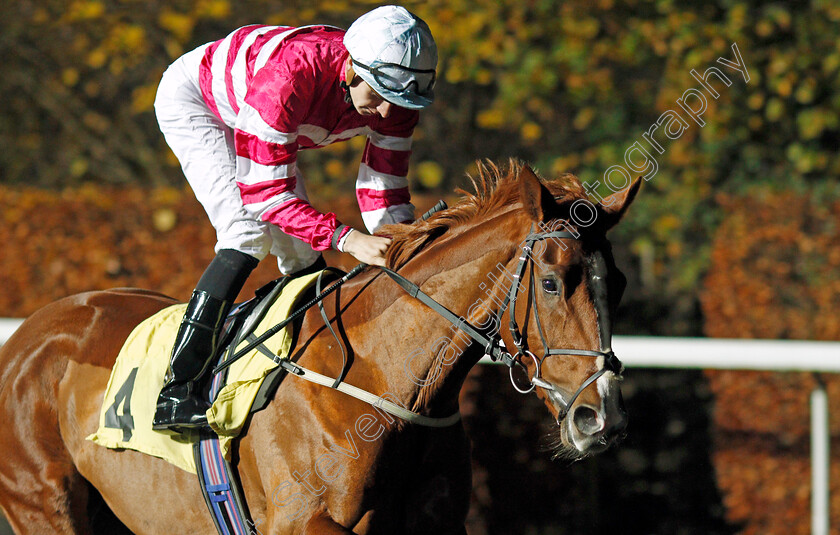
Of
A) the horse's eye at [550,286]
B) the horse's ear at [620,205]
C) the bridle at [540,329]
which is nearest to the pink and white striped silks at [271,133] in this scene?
the bridle at [540,329]

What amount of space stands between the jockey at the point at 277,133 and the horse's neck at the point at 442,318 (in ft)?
0.63

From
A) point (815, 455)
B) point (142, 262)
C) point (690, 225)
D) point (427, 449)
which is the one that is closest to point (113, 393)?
point (427, 449)

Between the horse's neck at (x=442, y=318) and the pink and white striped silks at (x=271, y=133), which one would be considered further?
the pink and white striped silks at (x=271, y=133)

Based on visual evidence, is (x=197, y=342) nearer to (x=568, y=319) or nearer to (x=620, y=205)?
(x=568, y=319)

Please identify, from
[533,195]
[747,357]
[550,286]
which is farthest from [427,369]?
[747,357]

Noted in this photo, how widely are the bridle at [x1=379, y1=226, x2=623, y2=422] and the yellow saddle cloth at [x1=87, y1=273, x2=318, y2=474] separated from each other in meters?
0.56

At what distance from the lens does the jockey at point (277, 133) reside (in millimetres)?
2320

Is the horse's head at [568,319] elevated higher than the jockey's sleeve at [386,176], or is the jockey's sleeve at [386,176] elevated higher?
the jockey's sleeve at [386,176]

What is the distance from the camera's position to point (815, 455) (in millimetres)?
3764

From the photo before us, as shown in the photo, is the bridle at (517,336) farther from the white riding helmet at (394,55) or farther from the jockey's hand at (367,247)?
the white riding helmet at (394,55)

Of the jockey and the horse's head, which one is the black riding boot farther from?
the horse's head

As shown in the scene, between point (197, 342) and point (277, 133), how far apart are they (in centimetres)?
65

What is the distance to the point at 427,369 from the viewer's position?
2.24 m

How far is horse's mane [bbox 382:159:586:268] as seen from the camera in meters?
2.27
